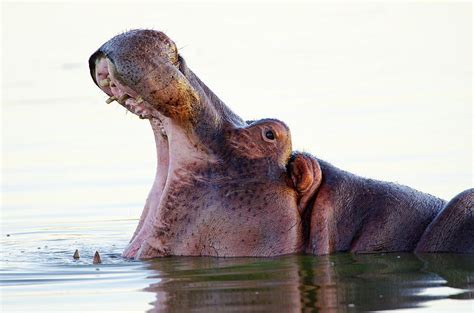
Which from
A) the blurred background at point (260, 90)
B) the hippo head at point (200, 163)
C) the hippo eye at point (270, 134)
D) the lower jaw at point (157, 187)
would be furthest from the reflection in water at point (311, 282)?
the blurred background at point (260, 90)

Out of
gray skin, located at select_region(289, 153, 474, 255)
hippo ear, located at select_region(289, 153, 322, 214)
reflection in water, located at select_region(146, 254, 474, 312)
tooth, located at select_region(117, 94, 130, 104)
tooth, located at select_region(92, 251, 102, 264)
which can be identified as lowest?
reflection in water, located at select_region(146, 254, 474, 312)

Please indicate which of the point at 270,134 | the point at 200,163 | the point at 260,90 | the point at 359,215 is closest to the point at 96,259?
the point at 200,163

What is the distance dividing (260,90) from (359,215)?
33.4ft

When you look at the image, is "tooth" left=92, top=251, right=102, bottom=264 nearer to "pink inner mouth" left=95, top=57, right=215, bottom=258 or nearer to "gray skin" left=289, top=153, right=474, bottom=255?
"pink inner mouth" left=95, top=57, right=215, bottom=258

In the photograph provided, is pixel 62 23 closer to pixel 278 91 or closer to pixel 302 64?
pixel 302 64

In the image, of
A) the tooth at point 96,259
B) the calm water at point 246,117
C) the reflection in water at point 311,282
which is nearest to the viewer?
the reflection in water at point 311,282

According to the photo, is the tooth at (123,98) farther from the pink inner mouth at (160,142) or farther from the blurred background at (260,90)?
the blurred background at (260,90)

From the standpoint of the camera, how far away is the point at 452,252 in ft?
32.9

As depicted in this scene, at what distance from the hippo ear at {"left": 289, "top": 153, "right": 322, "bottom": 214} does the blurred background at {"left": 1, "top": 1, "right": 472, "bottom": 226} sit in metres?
3.43

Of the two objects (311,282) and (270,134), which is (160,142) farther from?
(311,282)

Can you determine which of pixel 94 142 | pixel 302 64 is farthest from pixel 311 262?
pixel 302 64

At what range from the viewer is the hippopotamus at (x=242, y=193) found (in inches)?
390

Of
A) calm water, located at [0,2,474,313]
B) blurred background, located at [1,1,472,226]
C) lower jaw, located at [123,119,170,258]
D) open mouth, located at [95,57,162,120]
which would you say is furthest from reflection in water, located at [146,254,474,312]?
blurred background, located at [1,1,472,226]

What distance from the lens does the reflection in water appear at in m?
8.48
